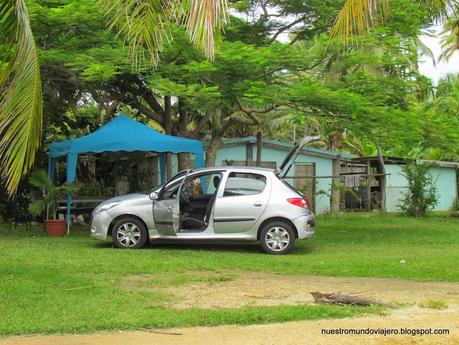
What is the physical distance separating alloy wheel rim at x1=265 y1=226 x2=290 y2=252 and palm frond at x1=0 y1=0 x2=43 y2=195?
248 inches

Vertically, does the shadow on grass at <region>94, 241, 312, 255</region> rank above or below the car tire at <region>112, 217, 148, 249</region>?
below

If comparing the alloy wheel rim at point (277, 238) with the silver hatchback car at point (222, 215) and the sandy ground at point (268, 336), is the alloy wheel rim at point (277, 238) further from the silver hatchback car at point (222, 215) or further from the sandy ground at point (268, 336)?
the sandy ground at point (268, 336)

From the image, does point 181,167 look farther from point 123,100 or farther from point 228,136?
point 228,136

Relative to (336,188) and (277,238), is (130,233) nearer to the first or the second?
(277,238)

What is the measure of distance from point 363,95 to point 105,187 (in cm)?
885

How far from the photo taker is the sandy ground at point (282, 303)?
5512mm

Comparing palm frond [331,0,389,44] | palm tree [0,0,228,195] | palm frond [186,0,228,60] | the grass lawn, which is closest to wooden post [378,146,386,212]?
the grass lawn

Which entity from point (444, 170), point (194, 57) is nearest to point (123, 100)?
point (194, 57)

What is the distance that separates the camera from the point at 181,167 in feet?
59.6

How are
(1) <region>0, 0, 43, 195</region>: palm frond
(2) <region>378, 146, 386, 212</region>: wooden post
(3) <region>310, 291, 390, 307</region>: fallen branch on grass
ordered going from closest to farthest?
(1) <region>0, 0, 43, 195</region>: palm frond
(3) <region>310, 291, 390, 307</region>: fallen branch on grass
(2) <region>378, 146, 386, 212</region>: wooden post

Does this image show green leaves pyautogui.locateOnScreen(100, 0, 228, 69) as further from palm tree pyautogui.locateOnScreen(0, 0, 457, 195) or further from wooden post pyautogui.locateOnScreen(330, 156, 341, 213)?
wooden post pyautogui.locateOnScreen(330, 156, 341, 213)

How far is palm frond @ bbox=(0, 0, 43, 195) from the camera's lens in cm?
576

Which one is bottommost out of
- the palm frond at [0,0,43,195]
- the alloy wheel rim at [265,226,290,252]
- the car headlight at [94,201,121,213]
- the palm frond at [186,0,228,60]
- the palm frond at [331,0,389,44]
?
the alloy wheel rim at [265,226,290,252]

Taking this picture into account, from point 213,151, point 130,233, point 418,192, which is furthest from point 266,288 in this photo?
point 418,192
